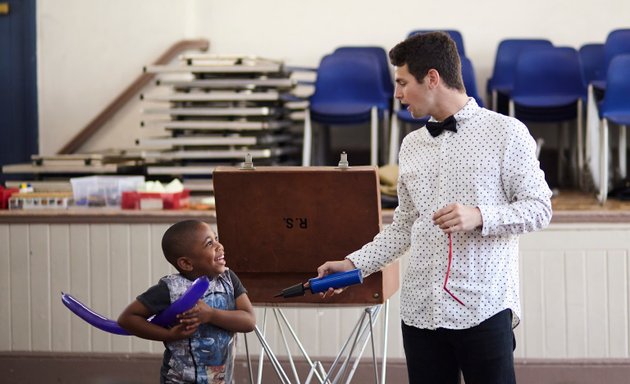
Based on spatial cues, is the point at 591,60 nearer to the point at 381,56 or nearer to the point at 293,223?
the point at 381,56

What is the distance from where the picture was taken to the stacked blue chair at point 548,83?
7.34 m

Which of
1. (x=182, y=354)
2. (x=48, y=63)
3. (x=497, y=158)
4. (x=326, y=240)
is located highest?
(x=48, y=63)

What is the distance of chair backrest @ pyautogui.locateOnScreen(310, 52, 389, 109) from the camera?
756cm

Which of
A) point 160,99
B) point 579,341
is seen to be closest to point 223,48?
point 160,99

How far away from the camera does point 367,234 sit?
366cm

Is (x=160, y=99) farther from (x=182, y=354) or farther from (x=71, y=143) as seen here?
(x=182, y=354)

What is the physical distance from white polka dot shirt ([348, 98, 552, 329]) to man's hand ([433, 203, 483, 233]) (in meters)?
0.10

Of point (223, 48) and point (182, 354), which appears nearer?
point (182, 354)

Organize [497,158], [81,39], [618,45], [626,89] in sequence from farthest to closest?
[81,39] < [618,45] < [626,89] < [497,158]

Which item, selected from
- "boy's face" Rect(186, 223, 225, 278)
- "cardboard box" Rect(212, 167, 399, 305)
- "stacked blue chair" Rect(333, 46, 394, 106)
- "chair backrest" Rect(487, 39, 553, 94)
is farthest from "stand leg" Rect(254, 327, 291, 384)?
"chair backrest" Rect(487, 39, 553, 94)

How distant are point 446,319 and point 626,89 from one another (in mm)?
4097

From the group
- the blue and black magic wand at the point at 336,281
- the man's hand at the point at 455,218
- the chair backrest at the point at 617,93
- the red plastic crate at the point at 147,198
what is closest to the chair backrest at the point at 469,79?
the chair backrest at the point at 617,93

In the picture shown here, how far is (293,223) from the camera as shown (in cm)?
367

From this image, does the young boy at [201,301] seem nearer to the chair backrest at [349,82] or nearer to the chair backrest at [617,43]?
the chair backrest at [349,82]
